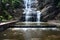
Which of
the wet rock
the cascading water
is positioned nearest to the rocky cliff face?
the wet rock

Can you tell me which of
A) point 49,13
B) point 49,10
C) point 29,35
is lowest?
point 29,35

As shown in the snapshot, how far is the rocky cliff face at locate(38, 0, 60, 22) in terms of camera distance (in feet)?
58.8

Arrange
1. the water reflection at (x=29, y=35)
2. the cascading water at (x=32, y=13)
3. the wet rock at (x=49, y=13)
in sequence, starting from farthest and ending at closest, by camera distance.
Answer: the cascading water at (x=32, y=13) < the wet rock at (x=49, y=13) < the water reflection at (x=29, y=35)

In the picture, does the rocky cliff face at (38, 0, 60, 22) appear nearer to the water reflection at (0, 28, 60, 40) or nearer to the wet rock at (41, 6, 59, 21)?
the wet rock at (41, 6, 59, 21)

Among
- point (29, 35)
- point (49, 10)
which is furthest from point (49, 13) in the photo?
point (29, 35)

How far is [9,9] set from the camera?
61.6 feet

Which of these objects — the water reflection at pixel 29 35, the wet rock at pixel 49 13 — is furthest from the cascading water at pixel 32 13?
the water reflection at pixel 29 35

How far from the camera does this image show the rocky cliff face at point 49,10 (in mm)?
17922

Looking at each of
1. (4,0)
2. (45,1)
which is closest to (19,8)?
(4,0)

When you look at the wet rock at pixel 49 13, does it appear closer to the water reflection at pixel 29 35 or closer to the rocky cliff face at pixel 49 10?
the rocky cliff face at pixel 49 10

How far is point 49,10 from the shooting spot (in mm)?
18156

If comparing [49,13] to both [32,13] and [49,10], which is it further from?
[32,13]

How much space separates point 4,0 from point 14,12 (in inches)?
74.3

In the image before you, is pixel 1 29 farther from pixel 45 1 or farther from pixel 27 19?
pixel 45 1
